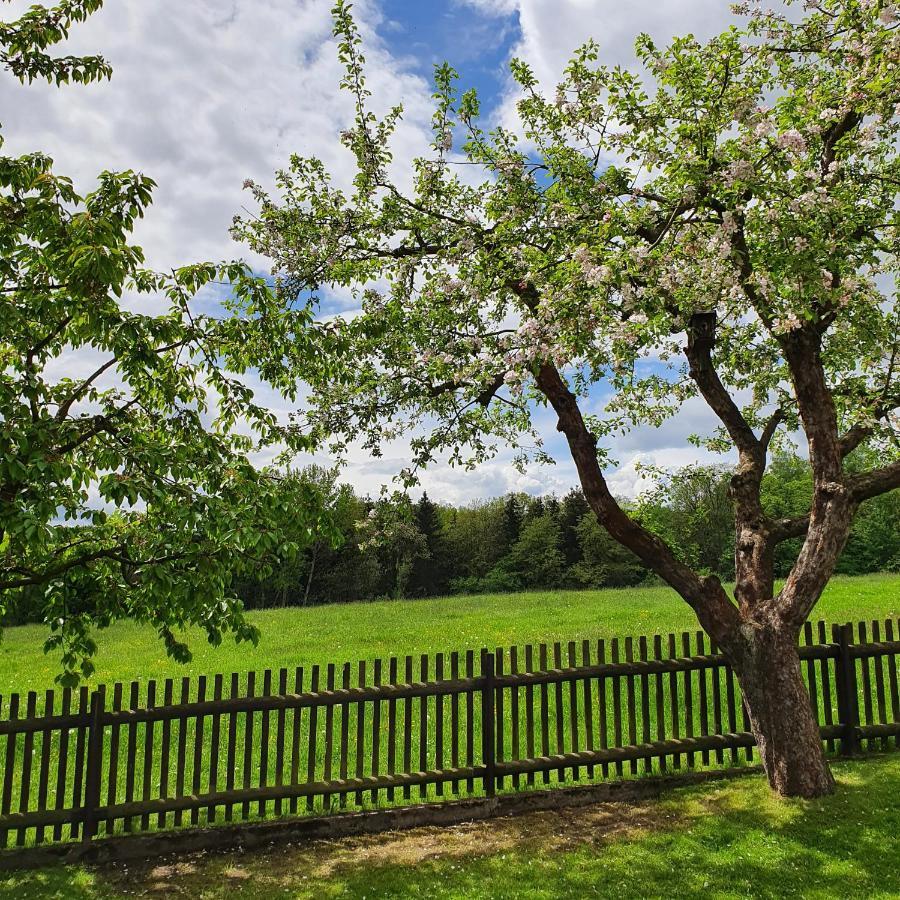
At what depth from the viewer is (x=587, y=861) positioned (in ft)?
21.5

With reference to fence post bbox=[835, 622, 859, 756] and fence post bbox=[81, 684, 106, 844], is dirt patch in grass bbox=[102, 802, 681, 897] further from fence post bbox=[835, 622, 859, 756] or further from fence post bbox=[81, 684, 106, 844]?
fence post bbox=[835, 622, 859, 756]

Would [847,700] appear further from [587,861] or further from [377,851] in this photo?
[377,851]

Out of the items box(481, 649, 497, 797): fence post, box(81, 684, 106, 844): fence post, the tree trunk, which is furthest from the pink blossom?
box(81, 684, 106, 844): fence post

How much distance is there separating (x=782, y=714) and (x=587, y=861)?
294cm

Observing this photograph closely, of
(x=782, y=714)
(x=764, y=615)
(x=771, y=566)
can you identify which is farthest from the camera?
(x=771, y=566)

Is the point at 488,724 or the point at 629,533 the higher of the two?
the point at 629,533

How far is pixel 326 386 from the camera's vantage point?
32.4 ft

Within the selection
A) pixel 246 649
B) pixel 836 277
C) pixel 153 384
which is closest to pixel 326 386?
pixel 153 384

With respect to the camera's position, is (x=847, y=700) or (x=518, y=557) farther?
(x=518, y=557)

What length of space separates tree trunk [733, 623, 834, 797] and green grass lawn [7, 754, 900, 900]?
9.2 inches

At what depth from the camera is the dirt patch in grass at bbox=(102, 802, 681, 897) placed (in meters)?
6.32

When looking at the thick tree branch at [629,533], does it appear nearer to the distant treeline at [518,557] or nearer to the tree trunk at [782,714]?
the tree trunk at [782,714]

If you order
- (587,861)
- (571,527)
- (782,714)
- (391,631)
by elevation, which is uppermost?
(571,527)

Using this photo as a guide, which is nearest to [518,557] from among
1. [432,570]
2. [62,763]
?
[432,570]
